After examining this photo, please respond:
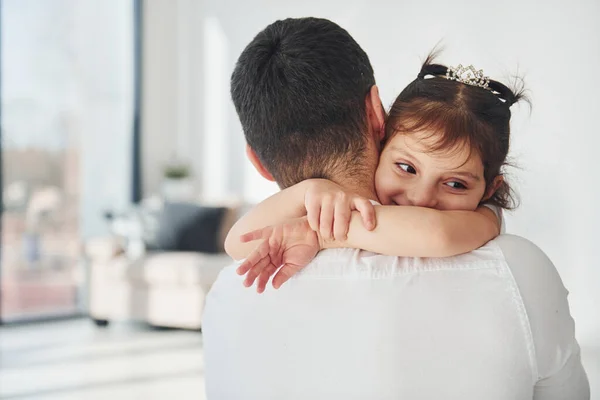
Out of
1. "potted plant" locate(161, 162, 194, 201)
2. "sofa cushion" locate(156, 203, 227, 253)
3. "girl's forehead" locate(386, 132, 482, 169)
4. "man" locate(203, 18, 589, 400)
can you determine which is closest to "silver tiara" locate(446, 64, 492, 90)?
"girl's forehead" locate(386, 132, 482, 169)

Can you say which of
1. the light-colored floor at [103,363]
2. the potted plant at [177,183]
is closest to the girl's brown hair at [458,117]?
the light-colored floor at [103,363]

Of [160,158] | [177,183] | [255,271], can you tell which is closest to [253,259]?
[255,271]

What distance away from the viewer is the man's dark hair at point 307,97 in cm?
96

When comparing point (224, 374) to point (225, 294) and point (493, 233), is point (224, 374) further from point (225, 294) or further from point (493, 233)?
point (493, 233)

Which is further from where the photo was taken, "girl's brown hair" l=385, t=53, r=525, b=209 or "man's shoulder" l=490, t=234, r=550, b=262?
"girl's brown hair" l=385, t=53, r=525, b=209

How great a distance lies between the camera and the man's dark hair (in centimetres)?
96

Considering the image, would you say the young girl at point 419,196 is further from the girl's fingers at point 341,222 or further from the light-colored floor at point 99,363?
the light-colored floor at point 99,363

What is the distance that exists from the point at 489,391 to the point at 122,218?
5.14 m

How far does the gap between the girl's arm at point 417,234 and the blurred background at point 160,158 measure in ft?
8.63

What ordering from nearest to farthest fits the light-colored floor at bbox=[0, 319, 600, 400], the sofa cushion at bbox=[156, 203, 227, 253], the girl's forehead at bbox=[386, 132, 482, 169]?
the girl's forehead at bbox=[386, 132, 482, 169] < the light-colored floor at bbox=[0, 319, 600, 400] < the sofa cushion at bbox=[156, 203, 227, 253]

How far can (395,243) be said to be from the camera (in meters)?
0.86

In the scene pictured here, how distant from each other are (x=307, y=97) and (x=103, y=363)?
3723 mm

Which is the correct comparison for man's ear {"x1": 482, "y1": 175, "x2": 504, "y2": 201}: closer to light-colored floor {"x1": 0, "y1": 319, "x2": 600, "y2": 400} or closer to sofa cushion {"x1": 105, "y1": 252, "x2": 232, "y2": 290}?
light-colored floor {"x1": 0, "y1": 319, "x2": 600, "y2": 400}

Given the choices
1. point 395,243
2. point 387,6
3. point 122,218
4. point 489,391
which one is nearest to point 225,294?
point 395,243
